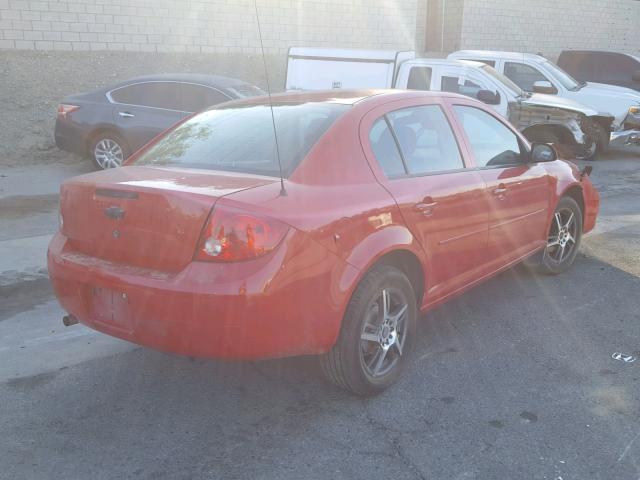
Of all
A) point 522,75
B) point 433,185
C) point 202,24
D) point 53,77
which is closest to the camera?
point 433,185

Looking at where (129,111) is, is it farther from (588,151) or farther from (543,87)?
(588,151)

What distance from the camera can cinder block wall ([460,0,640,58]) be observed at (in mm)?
23875

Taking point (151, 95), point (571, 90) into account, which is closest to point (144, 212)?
point (151, 95)

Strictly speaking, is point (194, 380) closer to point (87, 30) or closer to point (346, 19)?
point (87, 30)

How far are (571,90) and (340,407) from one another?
10.9 m

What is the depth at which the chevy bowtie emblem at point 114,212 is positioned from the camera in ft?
10.3

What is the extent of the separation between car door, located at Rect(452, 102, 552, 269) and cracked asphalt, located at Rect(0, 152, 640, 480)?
1.74 feet

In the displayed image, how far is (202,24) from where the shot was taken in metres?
17.2

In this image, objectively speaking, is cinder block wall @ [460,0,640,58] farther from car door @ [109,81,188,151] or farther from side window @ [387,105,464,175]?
side window @ [387,105,464,175]

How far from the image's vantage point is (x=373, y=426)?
323 centimetres

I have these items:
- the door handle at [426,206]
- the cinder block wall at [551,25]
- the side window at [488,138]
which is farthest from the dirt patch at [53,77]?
the cinder block wall at [551,25]

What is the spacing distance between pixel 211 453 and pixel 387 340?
3.68 feet

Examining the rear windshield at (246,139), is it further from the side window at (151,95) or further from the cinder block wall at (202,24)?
the cinder block wall at (202,24)

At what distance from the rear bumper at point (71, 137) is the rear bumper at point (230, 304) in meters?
7.56
